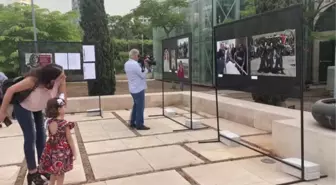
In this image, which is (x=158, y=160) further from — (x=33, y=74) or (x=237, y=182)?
(x=33, y=74)

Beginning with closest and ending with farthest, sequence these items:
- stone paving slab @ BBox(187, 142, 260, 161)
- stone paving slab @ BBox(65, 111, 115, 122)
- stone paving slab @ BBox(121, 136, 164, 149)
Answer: stone paving slab @ BBox(187, 142, 260, 161)
stone paving slab @ BBox(121, 136, 164, 149)
stone paving slab @ BBox(65, 111, 115, 122)

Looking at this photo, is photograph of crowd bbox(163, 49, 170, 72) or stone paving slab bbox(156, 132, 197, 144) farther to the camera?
photograph of crowd bbox(163, 49, 170, 72)

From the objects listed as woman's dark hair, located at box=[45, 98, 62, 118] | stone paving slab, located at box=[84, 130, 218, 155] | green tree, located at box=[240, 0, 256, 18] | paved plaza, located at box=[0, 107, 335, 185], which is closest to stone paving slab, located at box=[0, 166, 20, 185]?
paved plaza, located at box=[0, 107, 335, 185]

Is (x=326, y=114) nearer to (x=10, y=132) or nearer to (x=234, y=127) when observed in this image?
(x=234, y=127)

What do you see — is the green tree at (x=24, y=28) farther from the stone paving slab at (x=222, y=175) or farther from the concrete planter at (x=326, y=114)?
the concrete planter at (x=326, y=114)

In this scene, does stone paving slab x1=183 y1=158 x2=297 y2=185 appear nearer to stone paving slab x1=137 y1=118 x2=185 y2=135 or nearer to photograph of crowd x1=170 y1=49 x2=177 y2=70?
stone paving slab x1=137 y1=118 x2=185 y2=135

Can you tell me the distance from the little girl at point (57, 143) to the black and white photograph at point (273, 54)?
2461 mm

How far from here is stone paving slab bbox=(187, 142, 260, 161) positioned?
4.43 meters

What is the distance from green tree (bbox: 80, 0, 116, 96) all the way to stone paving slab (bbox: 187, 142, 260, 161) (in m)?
6.14

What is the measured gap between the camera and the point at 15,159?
459 cm

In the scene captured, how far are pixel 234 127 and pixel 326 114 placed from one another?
2723 millimetres

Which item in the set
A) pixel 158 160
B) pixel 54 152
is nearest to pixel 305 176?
pixel 158 160

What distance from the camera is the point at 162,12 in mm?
17062

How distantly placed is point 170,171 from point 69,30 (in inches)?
473
